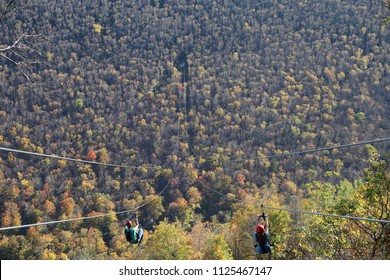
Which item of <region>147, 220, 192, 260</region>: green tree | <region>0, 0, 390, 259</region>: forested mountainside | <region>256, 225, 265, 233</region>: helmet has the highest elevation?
<region>0, 0, 390, 259</region>: forested mountainside

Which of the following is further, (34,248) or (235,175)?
(235,175)

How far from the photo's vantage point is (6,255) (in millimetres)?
60625

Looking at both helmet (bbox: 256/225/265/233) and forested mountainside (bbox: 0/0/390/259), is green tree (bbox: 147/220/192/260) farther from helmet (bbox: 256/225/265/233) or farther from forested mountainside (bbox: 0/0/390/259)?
forested mountainside (bbox: 0/0/390/259)

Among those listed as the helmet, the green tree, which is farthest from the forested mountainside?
the helmet

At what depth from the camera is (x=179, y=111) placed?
286 ft

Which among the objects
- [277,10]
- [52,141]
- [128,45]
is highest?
[277,10]

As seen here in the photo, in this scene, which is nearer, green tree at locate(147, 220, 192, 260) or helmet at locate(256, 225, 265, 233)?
helmet at locate(256, 225, 265, 233)

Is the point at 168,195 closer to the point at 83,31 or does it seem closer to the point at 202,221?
the point at 202,221

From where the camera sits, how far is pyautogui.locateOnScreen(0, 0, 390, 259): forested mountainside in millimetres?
65688

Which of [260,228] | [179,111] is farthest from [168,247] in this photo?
[179,111]

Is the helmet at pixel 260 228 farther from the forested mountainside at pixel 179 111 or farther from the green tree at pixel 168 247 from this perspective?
the forested mountainside at pixel 179 111

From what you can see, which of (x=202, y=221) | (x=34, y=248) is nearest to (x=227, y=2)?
(x=202, y=221)

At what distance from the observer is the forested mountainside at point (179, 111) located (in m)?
65.7

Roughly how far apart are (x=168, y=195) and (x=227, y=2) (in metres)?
49.7
